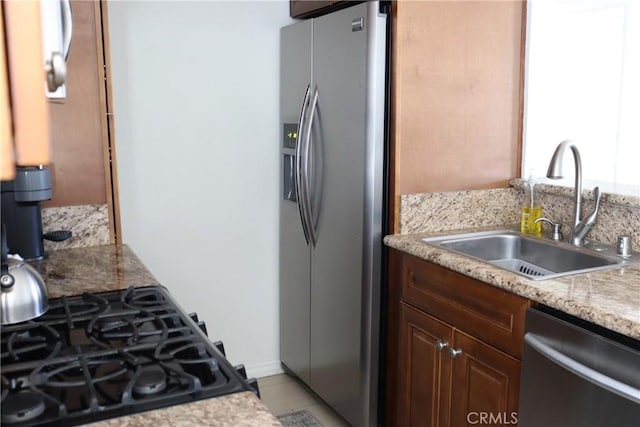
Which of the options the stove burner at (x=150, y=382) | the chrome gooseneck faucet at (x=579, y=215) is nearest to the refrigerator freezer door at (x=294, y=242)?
the chrome gooseneck faucet at (x=579, y=215)

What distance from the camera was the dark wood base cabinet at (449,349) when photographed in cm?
191

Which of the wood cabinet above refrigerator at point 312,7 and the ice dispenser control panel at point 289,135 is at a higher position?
the wood cabinet above refrigerator at point 312,7

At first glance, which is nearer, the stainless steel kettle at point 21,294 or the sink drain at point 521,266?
the stainless steel kettle at point 21,294

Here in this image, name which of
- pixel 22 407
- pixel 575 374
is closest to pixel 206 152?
pixel 575 374

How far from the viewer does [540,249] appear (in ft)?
7.88

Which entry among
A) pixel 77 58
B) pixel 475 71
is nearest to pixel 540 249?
pixel 475 71

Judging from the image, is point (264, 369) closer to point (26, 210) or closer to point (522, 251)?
point (522, 251)

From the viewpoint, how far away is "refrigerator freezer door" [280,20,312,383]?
2873 millimetres

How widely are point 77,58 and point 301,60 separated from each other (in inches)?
40.5

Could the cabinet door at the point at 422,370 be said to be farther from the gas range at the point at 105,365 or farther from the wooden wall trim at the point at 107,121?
the wooden wall trim at the point at 107,121

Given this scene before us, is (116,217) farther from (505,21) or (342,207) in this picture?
(505,21)

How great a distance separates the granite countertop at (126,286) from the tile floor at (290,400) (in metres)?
1.20

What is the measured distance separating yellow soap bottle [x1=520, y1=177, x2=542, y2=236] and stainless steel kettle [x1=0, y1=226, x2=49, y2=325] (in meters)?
1.83

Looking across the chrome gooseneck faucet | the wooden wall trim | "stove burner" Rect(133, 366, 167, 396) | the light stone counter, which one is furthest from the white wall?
the light stone counter
